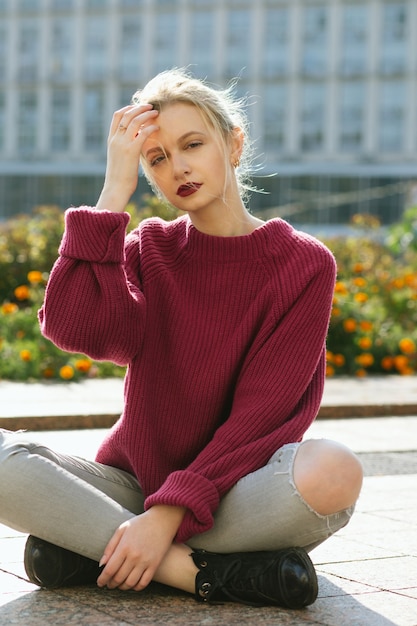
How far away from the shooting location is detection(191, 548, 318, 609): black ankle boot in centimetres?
271

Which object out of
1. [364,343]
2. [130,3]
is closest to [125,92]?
[130,3]

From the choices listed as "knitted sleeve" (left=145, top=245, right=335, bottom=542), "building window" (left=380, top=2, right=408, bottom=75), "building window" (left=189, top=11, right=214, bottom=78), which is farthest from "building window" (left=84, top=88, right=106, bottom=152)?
"knitted sleeve" (left=145, top=245, right=335, bottom=542)

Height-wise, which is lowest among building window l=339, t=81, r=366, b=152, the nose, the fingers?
the nose

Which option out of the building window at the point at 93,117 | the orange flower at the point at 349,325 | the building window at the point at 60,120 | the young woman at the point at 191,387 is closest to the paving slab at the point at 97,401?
the orange flower at the point at 349,325

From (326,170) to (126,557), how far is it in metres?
49.4

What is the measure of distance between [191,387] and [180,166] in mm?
562

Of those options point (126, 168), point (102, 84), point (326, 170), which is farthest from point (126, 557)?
point (102, 84)

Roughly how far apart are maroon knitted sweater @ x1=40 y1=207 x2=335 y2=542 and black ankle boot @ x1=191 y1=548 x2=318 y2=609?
22cm

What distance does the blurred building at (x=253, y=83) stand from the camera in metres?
51.2

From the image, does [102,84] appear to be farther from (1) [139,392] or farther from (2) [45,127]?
(1) [139,392]

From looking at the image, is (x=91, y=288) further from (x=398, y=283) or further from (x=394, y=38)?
(x=394, y=38)

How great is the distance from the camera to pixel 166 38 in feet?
177

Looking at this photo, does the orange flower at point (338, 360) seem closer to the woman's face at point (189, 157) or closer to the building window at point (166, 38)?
the woman's face at point (189, 157)

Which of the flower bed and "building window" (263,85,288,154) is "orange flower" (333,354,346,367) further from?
"building window" (263,85,288,154)
